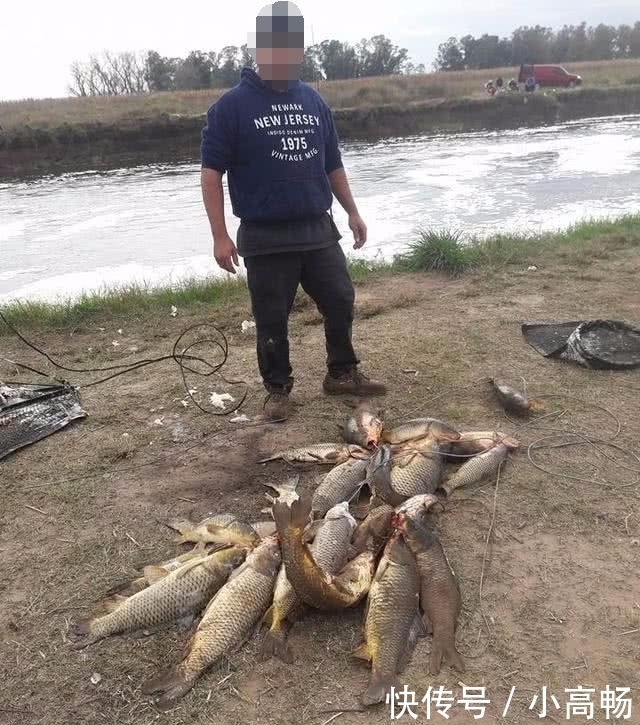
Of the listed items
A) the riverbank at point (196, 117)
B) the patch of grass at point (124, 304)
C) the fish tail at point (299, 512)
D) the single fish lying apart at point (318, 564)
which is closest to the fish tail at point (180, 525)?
the single fish lying apart at point (318, 564)

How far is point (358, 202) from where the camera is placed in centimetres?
1502

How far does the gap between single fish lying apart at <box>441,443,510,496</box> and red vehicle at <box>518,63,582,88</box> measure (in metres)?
43.0

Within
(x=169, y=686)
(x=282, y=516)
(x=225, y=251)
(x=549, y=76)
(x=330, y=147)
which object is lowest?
(x=169, y=686)

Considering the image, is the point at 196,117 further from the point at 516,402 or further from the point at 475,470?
the point at 475,470

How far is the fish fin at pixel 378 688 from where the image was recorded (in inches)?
96.7

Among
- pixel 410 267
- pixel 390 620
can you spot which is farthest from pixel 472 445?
pixel 410 267

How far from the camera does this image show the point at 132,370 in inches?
225

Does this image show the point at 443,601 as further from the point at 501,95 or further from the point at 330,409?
the point at 501,95

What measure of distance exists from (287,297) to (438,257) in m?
4.19

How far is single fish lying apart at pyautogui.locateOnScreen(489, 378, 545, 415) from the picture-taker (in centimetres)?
446

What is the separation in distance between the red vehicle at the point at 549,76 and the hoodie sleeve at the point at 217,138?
4255cm

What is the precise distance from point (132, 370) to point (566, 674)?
4.30 m

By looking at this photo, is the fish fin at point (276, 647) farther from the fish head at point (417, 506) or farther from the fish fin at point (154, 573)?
the fish head at point (417, 506)

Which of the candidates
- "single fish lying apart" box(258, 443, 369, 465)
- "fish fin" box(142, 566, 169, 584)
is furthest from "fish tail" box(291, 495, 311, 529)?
"single fish lying apart" box(258, 443, 369, 465)
